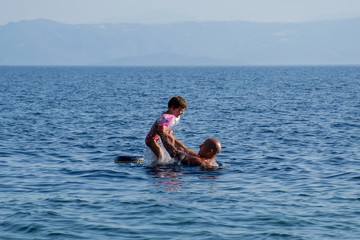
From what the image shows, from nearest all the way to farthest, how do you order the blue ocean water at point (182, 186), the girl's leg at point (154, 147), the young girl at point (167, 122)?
the blue ocean water at point (182, 186) < the young girl at point (167, 122) < the girl's leg at point (154, 147)

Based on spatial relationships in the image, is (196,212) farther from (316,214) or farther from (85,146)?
(85,146)

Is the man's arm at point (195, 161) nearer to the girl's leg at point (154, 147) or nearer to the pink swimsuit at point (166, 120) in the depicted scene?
the girl's leg at point (154, 147)

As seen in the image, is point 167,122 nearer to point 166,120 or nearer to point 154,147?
point 166,120

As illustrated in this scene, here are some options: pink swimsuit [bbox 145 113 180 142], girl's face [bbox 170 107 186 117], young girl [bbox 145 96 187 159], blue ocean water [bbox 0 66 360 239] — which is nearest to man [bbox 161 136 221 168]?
young girl [bbox 145 96 187 159]

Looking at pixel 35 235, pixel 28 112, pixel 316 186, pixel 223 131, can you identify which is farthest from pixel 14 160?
pixel 28 112

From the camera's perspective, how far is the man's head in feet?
56.3

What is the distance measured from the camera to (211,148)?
17.2m

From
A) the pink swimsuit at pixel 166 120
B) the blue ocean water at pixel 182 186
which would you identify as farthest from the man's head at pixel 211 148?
the pink swimsuit at pixel 166 120

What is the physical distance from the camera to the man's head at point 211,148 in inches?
675

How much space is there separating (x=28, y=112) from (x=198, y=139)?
54.3ft

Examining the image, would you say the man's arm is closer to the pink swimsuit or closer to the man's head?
the man's head

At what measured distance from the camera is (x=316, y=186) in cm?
1456

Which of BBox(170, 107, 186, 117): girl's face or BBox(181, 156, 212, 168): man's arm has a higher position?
BBox(170, 107, 186, 117): girl's face

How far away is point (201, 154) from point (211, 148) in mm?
501
